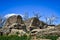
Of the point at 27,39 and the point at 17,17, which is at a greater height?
the point at 17,17

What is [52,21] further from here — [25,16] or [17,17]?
[17,17]

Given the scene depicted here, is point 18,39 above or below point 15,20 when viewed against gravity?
below

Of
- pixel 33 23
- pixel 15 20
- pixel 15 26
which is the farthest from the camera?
pixel 33 23

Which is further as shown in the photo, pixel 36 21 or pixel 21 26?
pixel 36 21

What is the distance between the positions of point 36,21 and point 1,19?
2630 cm

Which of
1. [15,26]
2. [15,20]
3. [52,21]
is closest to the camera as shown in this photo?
[15,26]

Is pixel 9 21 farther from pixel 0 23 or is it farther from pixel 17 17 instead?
pixel 0 23

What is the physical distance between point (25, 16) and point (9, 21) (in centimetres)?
3008

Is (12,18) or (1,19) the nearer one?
(12,18)

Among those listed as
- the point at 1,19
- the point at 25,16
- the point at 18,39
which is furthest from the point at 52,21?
the point at 18,39

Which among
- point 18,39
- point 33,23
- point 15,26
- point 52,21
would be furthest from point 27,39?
point 52,21

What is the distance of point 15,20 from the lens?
104 feet

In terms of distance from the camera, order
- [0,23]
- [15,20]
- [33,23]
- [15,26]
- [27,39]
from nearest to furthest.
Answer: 1. [27,39]
2. [15,26]
3. [15,20]
4. [33,23]
5. [0,23]

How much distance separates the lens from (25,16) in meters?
62.1
